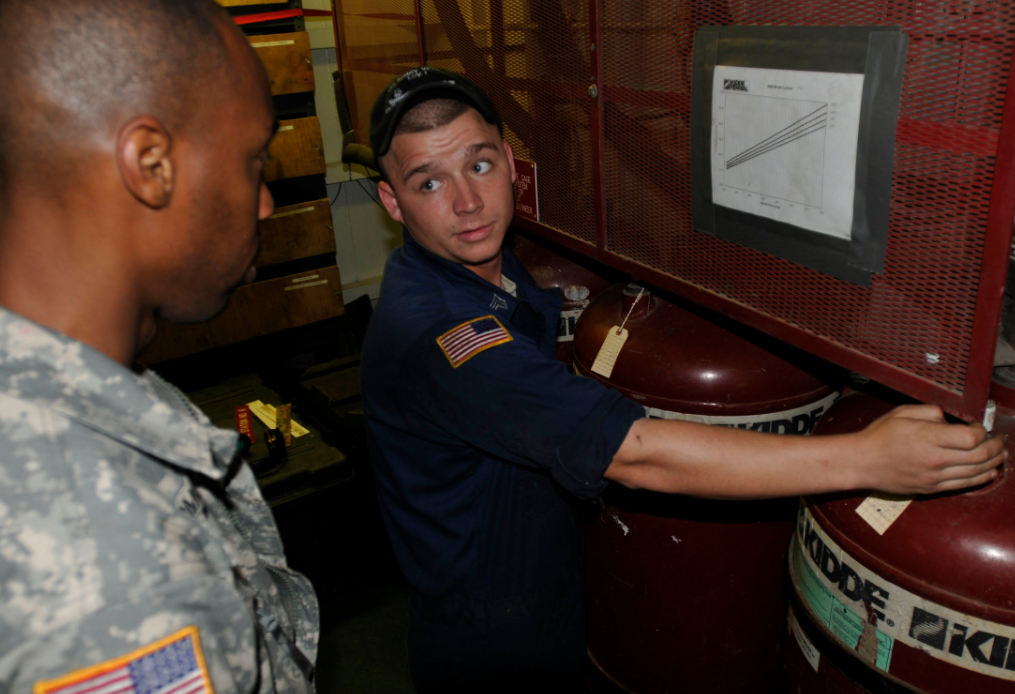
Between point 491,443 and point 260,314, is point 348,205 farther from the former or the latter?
point 491,443

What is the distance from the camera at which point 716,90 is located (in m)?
1.29

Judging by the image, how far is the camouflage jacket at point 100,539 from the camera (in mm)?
657

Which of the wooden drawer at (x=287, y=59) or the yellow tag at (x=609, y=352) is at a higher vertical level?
the wooden drawer at (x=287, y=59)

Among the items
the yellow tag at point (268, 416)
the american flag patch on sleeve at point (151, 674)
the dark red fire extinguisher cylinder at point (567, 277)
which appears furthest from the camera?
the yellow tag at point (268, 416)

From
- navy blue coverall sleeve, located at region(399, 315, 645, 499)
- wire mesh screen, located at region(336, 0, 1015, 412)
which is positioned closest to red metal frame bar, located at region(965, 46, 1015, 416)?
wire mesh screen, located at region(336, 0, 1015, 412)

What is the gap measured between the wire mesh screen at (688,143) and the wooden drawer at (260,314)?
1791mm

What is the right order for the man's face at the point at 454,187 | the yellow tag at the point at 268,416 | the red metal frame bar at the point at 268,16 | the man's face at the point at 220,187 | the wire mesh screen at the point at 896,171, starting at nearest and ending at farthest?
the man's face at the point at 220,187, the wire mesh screen at the point at 896,171, the man's face at the point at 454,187, the yellow tag at the point at 268,416, the red metal frame bar at the point at 268,16

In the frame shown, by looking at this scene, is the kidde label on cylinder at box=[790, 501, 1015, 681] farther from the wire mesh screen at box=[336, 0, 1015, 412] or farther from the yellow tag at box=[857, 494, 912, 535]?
the wire mesh screen at box=[336, 0, 1015, 412]

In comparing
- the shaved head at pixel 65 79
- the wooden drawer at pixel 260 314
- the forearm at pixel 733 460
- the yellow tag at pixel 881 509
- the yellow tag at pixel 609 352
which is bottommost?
the wooden drawer at pixel 260 314

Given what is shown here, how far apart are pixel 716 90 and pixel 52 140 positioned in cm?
101

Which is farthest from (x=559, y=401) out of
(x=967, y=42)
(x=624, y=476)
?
(x=967, y=42)

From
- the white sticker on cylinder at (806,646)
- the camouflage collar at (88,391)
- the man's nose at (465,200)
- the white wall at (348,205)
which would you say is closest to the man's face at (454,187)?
the man's nose at (465,200)

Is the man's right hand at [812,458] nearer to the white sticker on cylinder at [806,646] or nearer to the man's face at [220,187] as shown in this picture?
the white sticker on cylinder at [806,646]

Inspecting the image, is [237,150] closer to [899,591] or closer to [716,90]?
[716,90]
